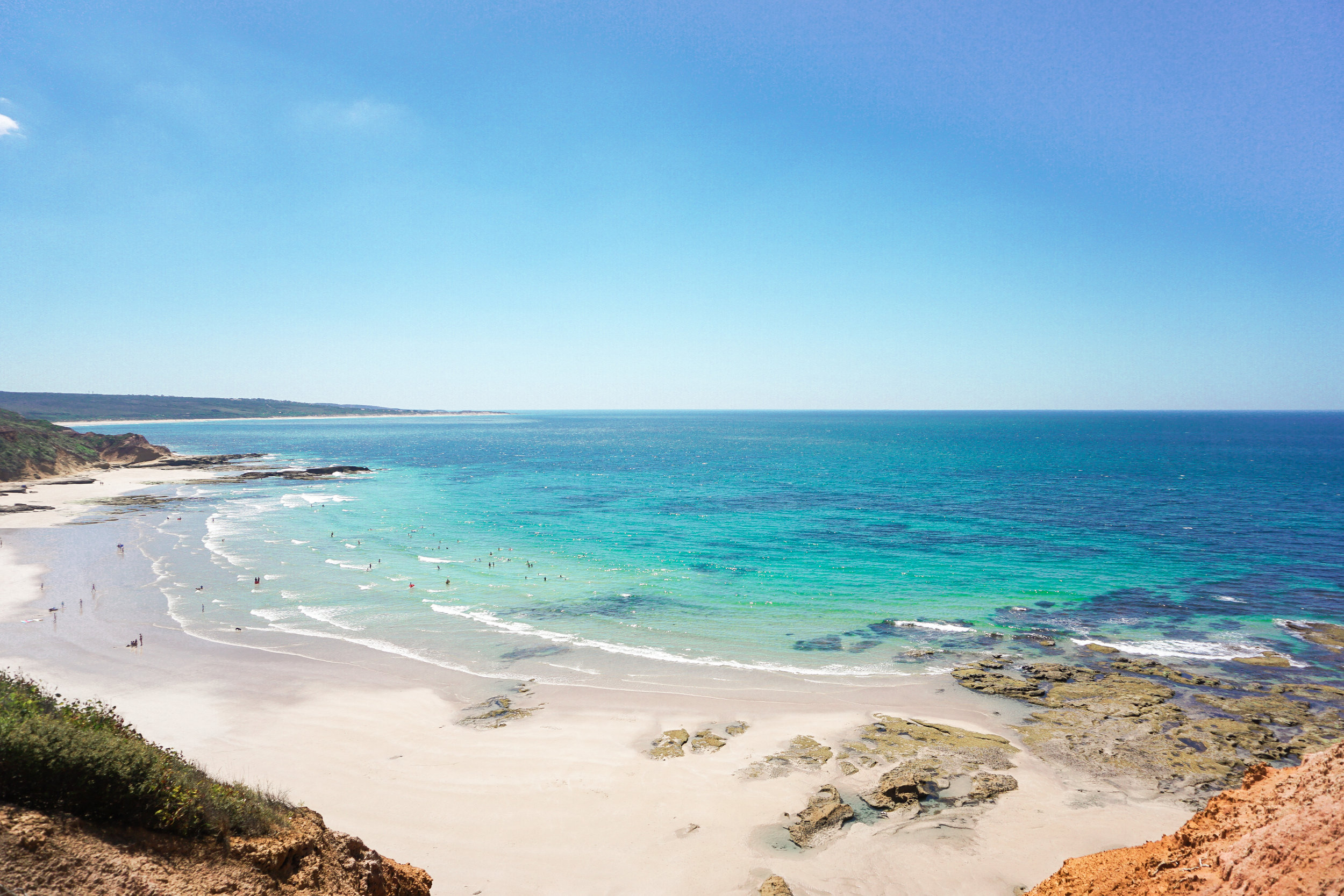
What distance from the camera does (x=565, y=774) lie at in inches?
767

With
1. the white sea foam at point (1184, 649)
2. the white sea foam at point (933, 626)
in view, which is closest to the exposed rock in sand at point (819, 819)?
the white sea foam at point (933, 626)

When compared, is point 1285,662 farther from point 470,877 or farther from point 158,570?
point 158,570

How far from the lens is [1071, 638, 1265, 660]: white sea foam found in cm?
2758

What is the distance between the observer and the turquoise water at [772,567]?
30.6 meters

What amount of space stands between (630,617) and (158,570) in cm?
3414

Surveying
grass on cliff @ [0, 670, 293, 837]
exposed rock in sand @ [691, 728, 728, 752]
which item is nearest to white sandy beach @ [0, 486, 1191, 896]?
exposed rock in sand @ [691, 728, 728, 752]

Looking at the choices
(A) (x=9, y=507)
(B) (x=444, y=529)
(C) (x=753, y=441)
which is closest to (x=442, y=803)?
(B) (x=444, y=529)

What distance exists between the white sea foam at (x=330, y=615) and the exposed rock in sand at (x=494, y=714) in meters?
12.3

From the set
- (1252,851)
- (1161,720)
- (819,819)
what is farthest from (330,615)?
(1161,720)

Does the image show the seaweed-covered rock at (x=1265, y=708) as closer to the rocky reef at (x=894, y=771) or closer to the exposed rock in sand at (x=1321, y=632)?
the exposed rock in sand at (x=1321, y=632)

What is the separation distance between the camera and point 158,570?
141ft

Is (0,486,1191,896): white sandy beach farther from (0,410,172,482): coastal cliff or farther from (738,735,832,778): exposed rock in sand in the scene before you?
(0,410,172,482): coastal cliff

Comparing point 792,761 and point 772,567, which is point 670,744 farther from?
point 772,567

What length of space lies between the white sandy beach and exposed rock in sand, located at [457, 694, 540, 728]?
1.46 feet
